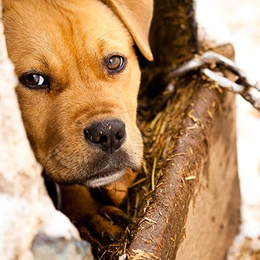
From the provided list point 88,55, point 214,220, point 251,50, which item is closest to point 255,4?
point 251,50

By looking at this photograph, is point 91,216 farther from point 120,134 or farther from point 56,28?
point 56,28

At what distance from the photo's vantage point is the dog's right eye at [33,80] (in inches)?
98.0

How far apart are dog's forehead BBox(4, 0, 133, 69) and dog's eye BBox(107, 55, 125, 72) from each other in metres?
0.05

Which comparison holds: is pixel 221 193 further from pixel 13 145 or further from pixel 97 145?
pixel 13 145

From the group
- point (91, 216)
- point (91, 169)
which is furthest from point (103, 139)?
point (91, 216)

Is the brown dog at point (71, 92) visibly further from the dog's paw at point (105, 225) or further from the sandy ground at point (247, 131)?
the sandy ground at point (247, 131)

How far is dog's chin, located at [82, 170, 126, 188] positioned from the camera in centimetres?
247

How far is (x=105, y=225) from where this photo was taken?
2.59m

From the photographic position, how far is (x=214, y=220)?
334 cm

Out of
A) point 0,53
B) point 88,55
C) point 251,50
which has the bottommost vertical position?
point 251,50

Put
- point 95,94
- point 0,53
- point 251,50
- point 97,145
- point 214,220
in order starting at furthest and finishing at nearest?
point 251,50, point 214,220, point 95,94, point 97,145, point 0,53

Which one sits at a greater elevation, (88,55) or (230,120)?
(88,55)

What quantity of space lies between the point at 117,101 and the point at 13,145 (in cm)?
97

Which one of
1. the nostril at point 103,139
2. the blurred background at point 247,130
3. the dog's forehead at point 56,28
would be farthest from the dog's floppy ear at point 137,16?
the nostril at point 103,139
